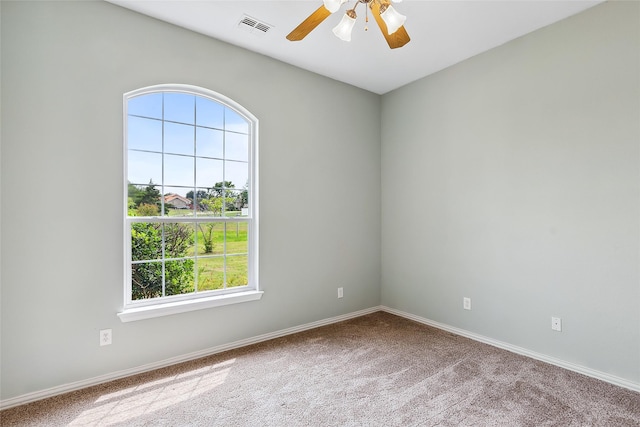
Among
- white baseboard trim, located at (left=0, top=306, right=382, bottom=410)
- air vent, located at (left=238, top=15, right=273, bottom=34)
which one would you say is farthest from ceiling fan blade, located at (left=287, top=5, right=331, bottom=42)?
white baseboard trim, located at (left=0, top=306, right=382, bottom=410)

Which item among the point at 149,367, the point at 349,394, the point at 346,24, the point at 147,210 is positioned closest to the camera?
the point at 346,24

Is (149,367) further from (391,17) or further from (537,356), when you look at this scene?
(537,356)

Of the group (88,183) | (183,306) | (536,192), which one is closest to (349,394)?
(183,306)

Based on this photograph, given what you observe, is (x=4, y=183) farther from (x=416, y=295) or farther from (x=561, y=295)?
(x=561, y=295)

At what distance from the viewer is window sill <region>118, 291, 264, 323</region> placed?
238cm

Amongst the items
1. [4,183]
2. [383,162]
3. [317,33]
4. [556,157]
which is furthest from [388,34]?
[4,183]

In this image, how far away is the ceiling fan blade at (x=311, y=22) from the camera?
1786 millimetres

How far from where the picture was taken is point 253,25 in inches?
102

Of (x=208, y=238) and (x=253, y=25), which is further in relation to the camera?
(x=208, y=238)

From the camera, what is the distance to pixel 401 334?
3.22 m

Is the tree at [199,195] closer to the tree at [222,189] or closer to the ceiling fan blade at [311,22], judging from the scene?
the tree at [222,189]

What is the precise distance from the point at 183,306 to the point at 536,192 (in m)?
3.08

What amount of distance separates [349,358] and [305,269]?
1020 mm

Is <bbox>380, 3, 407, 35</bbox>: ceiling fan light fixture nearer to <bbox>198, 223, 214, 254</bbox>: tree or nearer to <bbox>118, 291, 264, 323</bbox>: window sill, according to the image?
<bbox>198, 223, 214, 254</bbox>: tree
